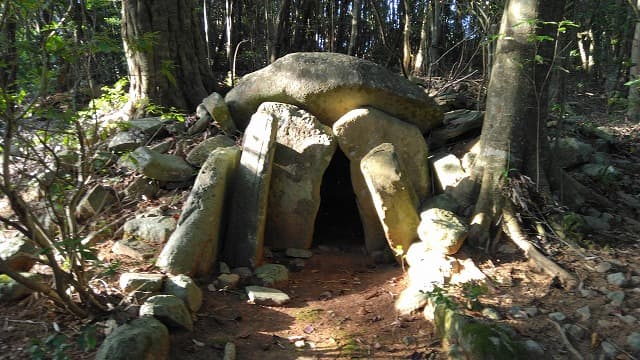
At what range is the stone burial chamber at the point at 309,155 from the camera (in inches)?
183

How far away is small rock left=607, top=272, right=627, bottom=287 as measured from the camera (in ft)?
12.0

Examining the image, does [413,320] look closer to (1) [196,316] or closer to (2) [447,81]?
(1) [196,316]

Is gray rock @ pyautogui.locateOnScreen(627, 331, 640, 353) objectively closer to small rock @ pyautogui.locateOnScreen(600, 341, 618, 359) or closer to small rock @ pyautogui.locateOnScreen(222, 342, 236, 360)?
small rock @ pyautogui.locateOnScreen(600, 341, 618, 359)

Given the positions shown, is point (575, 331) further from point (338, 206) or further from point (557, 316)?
point (338, 206)

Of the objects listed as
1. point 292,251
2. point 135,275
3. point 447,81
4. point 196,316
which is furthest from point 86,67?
point 447,81

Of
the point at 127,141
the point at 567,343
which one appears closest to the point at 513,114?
the point at 567,343

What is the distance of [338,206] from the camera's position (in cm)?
667

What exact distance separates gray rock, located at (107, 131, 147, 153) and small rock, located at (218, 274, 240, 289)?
200 cm

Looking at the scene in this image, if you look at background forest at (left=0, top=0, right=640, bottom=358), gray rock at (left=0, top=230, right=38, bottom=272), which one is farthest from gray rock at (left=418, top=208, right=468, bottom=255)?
gray rock at (left=0, top=230, right=38, bottom=272)

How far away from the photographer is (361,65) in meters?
5.34

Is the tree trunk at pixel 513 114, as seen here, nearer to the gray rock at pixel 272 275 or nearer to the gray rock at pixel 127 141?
the gray rock at pixel 272 275

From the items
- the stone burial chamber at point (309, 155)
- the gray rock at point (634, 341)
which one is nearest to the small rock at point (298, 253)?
the stone burial chamber at point (309, 155)

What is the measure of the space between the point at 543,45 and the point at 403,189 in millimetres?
1726

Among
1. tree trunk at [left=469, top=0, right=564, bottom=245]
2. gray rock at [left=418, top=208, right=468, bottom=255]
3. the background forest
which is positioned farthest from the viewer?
tree trunk at [left=469, top=0, right=564, bottom=245]
